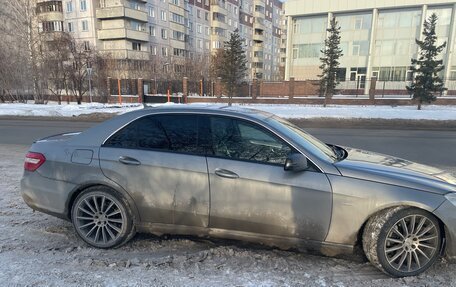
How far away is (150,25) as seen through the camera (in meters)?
54.6

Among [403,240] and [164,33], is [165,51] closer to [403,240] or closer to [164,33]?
[164,33]

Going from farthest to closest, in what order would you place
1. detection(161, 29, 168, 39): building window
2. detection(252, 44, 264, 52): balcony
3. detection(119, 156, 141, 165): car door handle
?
detection(252, 44, 264, 52): balcony → detection(161, 29, 168, 39): building window → detection(119, 156, 141, 165): car door handle

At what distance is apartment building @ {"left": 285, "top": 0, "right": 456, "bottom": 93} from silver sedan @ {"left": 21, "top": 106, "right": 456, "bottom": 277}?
125 ft

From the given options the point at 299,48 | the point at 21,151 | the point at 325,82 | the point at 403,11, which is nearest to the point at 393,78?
the point at 403,11

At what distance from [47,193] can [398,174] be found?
373 cm

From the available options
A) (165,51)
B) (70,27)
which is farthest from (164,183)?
(165,51)

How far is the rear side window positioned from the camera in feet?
11.2

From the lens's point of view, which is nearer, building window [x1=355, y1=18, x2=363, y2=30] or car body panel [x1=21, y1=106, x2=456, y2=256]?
car body panel [x1=21, y1=106, x2=456, y2=256]

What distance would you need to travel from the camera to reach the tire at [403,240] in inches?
116

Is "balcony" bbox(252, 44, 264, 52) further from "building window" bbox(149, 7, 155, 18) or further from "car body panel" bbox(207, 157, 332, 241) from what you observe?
"car body panel" bbox(207, 157, 332, 241)

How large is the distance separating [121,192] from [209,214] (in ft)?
3.22

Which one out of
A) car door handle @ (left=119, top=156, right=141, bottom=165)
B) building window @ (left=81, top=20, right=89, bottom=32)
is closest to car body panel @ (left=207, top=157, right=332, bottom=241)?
car door handle @ (left=119, top=156, right=141, bottom=165)

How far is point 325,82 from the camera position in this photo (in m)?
27.9

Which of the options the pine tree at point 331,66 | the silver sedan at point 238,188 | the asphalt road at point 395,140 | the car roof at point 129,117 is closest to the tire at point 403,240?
the silver sedan at point 238,188
